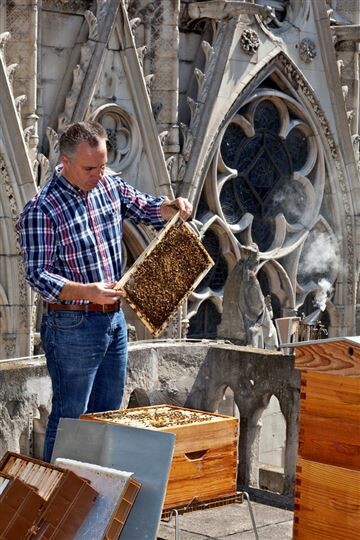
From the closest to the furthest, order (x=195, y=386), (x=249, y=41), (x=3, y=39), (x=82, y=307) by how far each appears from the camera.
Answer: (x=82, y=307) < (x=195, y=386) < (x=3, y=39) < (x=249, y=41)

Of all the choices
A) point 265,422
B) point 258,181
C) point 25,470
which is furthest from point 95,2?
point 25,470

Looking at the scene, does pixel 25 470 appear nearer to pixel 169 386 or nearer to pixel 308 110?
pixel 169 386

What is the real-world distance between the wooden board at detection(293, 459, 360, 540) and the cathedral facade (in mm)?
8906

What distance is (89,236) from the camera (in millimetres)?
6004

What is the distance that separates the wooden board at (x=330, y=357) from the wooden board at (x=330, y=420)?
0.03 m

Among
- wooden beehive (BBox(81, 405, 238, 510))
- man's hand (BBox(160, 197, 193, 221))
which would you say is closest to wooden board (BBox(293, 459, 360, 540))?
wooden beehive (BBox(81, 405, 238, 510))

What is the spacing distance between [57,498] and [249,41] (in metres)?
13.0

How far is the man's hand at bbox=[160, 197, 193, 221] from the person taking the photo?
6.16 meters

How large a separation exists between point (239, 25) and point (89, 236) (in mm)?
11611

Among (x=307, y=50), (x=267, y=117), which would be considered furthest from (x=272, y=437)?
A: (x=307, y=50)

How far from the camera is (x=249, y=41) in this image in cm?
1739

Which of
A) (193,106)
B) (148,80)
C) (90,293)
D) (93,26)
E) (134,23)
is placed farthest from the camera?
(193,106)

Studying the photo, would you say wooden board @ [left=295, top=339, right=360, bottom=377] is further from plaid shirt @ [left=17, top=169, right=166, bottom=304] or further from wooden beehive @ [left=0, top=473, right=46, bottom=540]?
wooden beehive @ [left=0, top=473, right=46, bottom=540]

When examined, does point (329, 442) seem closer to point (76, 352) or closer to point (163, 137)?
point (76, 352)
